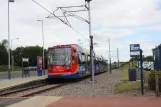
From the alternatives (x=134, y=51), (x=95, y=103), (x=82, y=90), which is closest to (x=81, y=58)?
(x=82, y=90)

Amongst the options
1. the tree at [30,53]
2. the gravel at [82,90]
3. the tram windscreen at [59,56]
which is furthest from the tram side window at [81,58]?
the tree at [30,53]

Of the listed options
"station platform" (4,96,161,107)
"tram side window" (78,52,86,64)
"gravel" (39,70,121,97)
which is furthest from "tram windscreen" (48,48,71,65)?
"station platform" (4,96,161,107)

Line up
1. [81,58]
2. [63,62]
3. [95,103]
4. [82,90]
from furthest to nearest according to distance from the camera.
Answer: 1. [81,58]
2. [63,62]
3. [82,90]
4. [95,103]

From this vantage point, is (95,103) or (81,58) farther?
(81,58)

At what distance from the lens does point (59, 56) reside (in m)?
31.9

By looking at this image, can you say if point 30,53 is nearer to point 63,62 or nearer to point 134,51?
point 63,62

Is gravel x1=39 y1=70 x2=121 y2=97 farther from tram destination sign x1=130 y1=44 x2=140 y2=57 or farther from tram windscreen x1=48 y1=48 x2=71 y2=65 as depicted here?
tram windscreen x1=48 y1=48 x2=71 y2=65

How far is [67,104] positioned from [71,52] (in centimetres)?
1716

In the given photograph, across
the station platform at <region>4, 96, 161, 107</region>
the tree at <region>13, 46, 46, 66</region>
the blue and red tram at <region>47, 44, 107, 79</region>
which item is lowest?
the station platform at <region>4, 96, 161, 107</region>

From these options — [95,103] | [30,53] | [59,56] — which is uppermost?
[30,53]

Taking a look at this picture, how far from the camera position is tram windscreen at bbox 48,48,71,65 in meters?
31.6

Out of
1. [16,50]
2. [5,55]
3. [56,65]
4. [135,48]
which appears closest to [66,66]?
[56,65]

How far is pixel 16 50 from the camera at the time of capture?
160250mm

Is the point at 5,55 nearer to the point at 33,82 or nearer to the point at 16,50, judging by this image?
the point at 16,50
